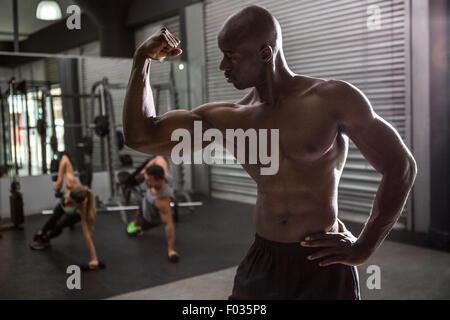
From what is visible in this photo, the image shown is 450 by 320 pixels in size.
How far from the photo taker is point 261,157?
923 mm

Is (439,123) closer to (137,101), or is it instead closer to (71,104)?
(71,104)

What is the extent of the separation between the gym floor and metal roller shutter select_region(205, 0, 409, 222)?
1.22 ft

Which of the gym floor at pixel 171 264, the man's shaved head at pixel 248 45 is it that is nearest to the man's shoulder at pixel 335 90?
the man's shaved head at pixel 248 45

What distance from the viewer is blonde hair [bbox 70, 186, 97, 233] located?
2.31m

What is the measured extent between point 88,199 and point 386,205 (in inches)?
73.6

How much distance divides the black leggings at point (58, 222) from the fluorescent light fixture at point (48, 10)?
97cm

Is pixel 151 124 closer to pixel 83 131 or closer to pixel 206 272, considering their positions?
pixel 83 131

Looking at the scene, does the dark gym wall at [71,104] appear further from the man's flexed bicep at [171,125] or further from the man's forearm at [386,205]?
the man's forearm at [386,205]

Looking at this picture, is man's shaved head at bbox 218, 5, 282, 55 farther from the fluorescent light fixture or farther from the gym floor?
the gym floor

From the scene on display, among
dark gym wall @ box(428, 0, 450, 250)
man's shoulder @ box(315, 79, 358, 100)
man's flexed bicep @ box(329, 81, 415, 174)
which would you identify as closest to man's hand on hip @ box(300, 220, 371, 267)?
man's flexed bicep @ box(329, 81, 415, 174)

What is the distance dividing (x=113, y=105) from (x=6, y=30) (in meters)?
0.59

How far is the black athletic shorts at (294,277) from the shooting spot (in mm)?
917

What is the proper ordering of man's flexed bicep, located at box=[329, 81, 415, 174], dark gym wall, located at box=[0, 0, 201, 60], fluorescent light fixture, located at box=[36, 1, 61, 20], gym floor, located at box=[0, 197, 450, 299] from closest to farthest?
man's flexed bicep, located at box=[329, 81, 415, 174]
fluorescent light fixture, located at box=[36, 1, 61, 20]
dark gym wall, located at box=[0, 0, 201, 60]
gym floor, located at box=[0, 197, 450, 299]

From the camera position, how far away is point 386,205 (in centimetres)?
85
